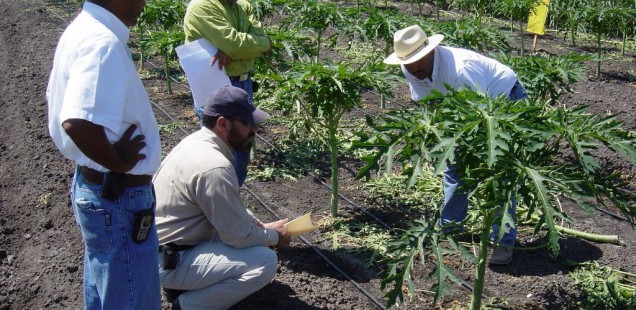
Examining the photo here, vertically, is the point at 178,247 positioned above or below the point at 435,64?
below

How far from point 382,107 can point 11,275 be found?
460 cm

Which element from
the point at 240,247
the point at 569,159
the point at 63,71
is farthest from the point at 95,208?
the point at 569,159

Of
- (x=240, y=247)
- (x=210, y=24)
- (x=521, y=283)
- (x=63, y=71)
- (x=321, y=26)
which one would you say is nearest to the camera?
(x=63, y=71)

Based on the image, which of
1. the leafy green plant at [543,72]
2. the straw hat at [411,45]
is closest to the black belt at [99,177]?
the straw hat at [411,45]

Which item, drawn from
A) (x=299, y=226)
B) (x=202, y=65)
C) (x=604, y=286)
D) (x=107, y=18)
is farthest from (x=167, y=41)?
(x=604, y=286)

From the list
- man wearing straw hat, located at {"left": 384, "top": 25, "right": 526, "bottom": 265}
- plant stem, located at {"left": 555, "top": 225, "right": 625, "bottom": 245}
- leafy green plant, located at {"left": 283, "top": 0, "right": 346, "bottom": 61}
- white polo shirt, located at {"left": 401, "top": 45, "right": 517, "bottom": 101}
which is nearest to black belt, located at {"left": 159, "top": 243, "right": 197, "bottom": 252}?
man wearing straw hat, located at {"left": 384, "top": 25, "right": 526, "bottom": 265}

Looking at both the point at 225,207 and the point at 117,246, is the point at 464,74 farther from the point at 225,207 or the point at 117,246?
the point at 117,246

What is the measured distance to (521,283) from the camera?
170 inches

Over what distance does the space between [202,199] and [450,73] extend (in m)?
1.79

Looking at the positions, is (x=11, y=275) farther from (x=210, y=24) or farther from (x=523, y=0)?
(x=523, y=0)

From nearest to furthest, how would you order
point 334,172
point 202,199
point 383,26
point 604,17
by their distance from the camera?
point 202,199
point 334,172
point 383,26
point 604,17

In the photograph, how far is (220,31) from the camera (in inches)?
185

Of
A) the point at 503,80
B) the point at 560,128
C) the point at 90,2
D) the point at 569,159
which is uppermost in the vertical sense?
the point at 90,2

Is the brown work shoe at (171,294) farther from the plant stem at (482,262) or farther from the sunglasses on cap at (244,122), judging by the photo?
the plant stem at (482,262)
